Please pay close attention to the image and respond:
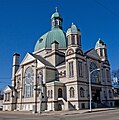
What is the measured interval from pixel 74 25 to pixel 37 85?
1864 cm

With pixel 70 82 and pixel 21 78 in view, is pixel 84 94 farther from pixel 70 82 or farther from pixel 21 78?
pixel 21 78

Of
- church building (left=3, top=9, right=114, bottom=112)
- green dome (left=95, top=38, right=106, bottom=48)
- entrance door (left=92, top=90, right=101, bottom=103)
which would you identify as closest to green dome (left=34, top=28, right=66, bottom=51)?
church building (left=3, top=9, right=114, bottom=112)

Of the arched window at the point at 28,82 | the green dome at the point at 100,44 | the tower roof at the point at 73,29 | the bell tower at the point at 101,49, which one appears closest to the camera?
the tower roof at the point at 73,29

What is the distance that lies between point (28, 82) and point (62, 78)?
36.5 feet

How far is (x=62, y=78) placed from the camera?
45.8m

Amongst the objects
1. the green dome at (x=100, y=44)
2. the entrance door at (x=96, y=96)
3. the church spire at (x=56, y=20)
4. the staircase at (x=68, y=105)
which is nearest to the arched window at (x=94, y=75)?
the entrance door at (x=96, y=96)

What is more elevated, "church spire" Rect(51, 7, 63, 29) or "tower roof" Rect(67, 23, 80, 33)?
"church spire" Rect(51, 7, 63, 29)

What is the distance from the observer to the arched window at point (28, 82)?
49.5 m

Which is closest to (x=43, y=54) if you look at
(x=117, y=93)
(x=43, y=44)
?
(x=43, y=44)

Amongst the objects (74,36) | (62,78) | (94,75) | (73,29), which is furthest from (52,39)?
(94,75)

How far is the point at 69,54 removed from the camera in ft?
145

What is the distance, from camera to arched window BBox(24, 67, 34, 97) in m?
49.5

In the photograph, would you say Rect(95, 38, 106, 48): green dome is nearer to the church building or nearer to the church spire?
the church building

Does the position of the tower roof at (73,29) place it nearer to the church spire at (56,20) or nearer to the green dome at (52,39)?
the green dome at (52,39)
